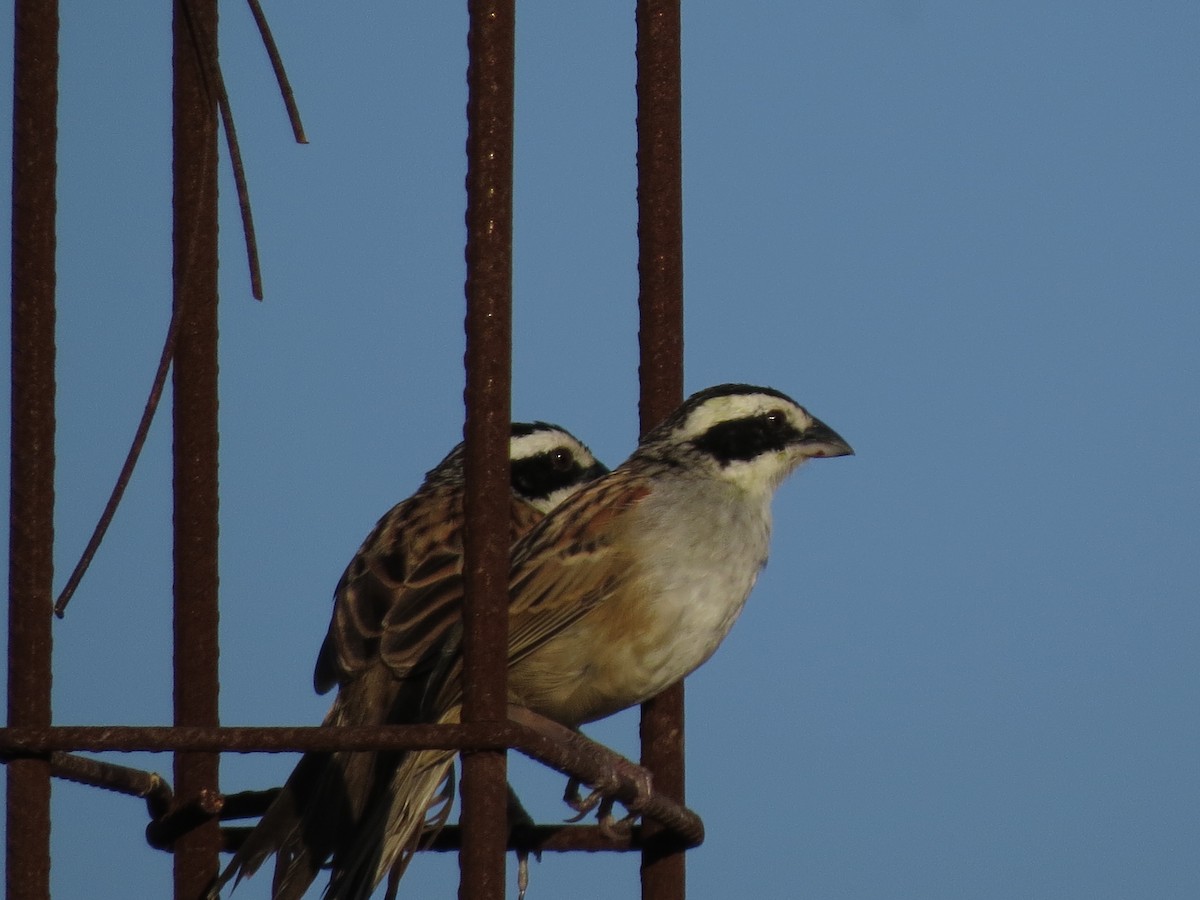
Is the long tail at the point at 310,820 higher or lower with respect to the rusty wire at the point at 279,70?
lower

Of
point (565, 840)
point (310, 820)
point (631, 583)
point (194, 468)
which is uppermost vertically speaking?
point (194, 468)

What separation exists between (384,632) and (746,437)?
5.21ft

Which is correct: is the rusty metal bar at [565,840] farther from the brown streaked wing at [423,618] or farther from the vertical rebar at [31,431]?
the vertical rebar at [31,431]

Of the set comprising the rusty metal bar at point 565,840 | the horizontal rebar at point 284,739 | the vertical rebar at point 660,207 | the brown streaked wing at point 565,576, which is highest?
the vertical rebar at point 660,207

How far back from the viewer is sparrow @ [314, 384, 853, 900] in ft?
22.4

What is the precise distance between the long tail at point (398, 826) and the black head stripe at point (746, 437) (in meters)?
1.62

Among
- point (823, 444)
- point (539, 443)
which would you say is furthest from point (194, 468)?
point (539, 443)

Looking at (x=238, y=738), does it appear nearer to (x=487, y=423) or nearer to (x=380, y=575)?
(x=487, y=423)

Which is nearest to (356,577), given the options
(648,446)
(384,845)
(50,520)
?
(648,446)

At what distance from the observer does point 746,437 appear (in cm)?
789

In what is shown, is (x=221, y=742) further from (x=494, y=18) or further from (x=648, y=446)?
(x=648, y=446)

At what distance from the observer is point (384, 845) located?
6398mm

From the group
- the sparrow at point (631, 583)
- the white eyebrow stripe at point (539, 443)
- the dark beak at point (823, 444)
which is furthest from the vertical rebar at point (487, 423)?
the white eyebrow stripe at point (539, 443)

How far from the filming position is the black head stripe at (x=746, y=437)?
7.75 meters
